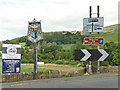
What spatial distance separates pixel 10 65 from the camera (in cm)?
1756

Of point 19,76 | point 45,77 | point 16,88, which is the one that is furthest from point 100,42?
point 16,88

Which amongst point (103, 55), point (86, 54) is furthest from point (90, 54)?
point (103, 55)

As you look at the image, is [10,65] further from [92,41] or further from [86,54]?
[92,41]

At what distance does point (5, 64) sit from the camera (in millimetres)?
17359

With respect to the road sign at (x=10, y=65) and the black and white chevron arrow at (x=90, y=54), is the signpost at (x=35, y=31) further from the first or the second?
the black and white chevron arrow at (x=90, y=54)

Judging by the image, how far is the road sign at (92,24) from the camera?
25500 mm

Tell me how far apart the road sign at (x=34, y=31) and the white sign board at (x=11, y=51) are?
2.28m

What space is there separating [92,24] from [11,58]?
11.4 meters

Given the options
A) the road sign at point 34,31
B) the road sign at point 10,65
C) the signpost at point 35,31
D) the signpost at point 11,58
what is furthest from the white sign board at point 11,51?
the road sign at point 34,31

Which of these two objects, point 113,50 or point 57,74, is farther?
point 113,50

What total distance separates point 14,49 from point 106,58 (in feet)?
24.3

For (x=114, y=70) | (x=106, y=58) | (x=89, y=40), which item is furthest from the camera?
(x=114, y=70)

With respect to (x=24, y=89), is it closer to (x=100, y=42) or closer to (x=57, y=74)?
(x=57, y=74)

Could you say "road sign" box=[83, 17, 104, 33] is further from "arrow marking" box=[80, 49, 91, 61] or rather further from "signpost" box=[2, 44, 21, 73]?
"signpost" box=[2, 44, 21, 73]
